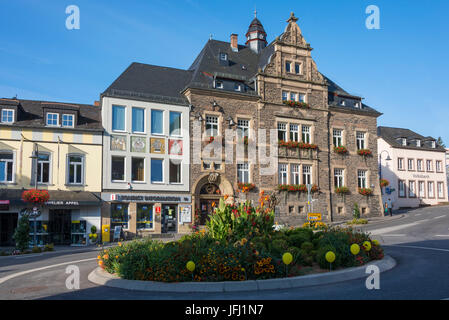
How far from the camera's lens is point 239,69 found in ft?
119

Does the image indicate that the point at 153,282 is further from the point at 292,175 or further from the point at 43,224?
the point at 292,175

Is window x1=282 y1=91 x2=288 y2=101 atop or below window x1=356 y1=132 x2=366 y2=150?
atop

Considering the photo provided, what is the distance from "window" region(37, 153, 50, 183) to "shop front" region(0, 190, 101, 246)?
1.21 m

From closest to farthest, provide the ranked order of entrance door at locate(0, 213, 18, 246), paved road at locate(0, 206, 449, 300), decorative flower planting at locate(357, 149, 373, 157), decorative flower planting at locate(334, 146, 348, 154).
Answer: paved road at locate(0, 206, 449, 300)
entrance door at locate(0, 213, 18, 246)
decorative flower planting at locate(334, 146, 348, 154)
decorative flower planting at locate(357, 149, 373, 157)

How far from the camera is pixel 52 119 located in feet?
91.0

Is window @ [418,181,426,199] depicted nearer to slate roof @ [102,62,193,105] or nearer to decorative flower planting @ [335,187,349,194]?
decorative flower planting @ [335,187,349,194]

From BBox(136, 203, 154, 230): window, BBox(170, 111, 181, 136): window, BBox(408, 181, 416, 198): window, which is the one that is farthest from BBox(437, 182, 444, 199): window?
BBox(136, 203, 154, 230): window

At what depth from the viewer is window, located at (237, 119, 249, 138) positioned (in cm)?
3338

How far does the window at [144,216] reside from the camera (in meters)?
29.4

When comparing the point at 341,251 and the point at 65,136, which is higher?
the point at 65,136

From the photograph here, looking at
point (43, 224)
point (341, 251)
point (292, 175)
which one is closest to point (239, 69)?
point (292, 175)

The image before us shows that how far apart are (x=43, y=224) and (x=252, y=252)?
64.7 feet

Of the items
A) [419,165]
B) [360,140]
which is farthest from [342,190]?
[419,165]

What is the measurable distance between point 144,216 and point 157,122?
6838mm
